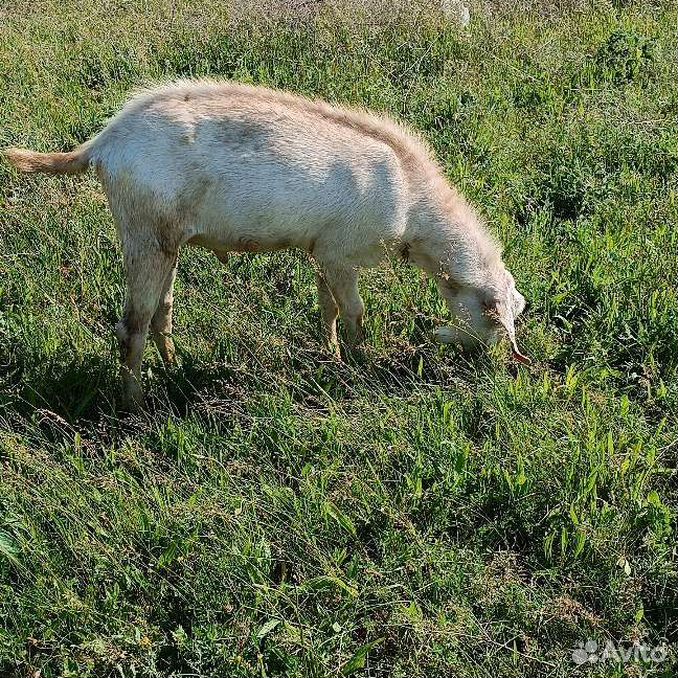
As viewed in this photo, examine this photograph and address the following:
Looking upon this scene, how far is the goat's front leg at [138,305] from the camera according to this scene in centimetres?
515

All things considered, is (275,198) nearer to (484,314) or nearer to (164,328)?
(164,328)

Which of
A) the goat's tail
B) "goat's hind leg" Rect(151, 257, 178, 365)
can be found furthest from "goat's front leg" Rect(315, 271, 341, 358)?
the goat's tail

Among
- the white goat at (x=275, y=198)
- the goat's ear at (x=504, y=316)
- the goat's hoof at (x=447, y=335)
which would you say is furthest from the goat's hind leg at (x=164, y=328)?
the goat's ear at (x=504, y=316)

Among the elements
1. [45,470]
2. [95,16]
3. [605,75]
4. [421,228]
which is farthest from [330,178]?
[95,16]

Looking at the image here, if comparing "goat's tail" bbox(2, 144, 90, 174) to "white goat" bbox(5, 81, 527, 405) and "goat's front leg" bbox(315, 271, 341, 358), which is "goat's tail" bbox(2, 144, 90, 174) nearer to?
"white goat" bbox(5, 81, 527, 405)

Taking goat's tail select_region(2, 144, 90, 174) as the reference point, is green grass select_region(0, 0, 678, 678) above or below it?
below

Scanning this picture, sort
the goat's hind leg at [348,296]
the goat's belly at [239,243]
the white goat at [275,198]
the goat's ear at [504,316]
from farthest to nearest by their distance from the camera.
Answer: the goat's hind leg at [348,296]
the goat's ear at [504,316]
the goat's belly at [239,243]
the white goat at [275,198]

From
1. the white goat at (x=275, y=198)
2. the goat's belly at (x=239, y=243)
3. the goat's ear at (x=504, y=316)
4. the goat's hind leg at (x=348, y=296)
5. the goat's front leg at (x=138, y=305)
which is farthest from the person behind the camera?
the goat's hind leg at (x=348, y=296)

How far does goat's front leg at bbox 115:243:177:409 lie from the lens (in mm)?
5152

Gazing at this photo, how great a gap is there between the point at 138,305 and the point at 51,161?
974mm

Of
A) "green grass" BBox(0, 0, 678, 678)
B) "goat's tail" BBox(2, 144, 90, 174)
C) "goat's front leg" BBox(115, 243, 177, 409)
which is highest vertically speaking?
"goat's tail" BBox(2, 144, 90, 174)

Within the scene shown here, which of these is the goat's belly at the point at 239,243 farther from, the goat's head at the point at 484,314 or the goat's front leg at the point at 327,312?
the goat's head at the point at 484,314

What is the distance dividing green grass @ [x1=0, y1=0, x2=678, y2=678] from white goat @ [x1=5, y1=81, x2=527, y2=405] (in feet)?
1.24

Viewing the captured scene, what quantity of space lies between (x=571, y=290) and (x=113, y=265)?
10.5 feet
